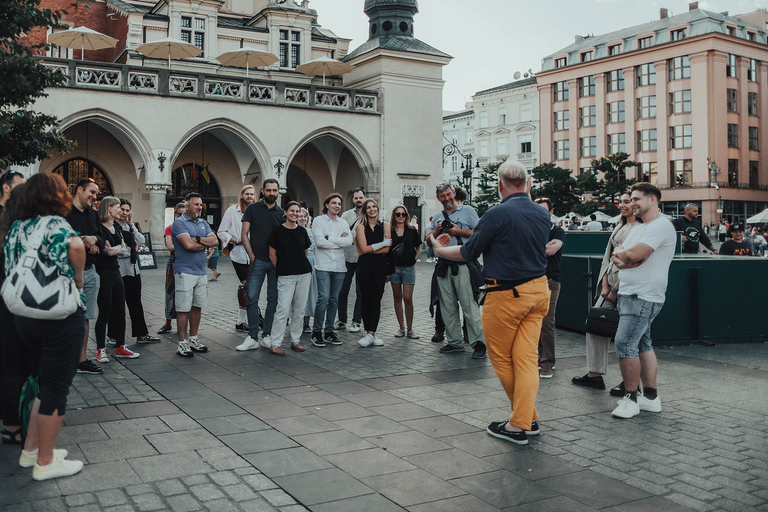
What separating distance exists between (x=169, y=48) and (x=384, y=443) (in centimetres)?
2620

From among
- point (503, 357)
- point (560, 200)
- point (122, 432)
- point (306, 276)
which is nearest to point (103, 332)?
point (306, 276)

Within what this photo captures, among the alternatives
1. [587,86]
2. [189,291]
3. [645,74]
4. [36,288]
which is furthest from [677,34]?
[36,288]

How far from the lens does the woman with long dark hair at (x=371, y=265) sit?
9258 millimetres

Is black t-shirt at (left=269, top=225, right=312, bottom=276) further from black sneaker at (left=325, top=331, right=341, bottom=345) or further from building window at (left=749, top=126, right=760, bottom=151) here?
building window at (left=749, top=126, right=760, bottom=151)

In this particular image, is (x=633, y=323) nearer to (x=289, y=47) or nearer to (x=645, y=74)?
(x=289, y=47)

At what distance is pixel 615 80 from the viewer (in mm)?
68750

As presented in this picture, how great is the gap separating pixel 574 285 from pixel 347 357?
394cm

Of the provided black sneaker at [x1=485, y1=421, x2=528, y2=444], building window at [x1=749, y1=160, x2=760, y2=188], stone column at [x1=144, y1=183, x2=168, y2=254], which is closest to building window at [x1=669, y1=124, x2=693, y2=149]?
building window at [x1=749, y1=160, x2=760, y2=188]

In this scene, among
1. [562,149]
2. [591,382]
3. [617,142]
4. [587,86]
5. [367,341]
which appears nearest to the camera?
[591,382]

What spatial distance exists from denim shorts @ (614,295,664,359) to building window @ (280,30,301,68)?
3319 centimetres

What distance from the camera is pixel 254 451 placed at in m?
4.92

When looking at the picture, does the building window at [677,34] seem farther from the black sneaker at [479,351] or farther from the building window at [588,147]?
the black sneaker at [479,351]

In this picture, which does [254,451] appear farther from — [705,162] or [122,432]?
[705,162]

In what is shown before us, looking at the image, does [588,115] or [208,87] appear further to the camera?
[588,115]
